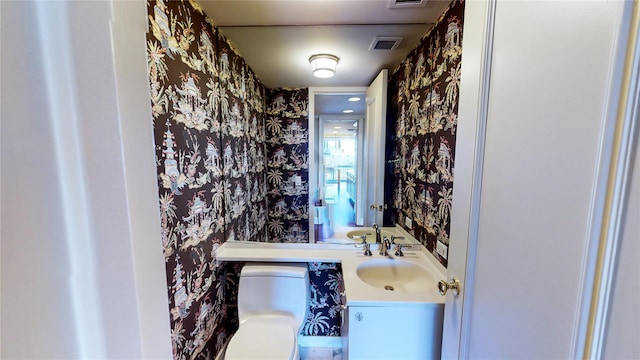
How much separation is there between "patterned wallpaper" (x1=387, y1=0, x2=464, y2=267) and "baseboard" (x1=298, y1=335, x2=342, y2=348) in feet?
3.24

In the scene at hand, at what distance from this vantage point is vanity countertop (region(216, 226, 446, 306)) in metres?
1.10

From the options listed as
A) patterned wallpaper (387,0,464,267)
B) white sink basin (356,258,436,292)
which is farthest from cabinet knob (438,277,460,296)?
white sink basin (356,258,436,292)

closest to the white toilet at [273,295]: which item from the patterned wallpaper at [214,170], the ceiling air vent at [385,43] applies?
the patterned wallpaper at [214,170]

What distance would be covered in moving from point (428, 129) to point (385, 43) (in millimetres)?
601

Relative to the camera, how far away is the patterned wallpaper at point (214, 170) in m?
1.01

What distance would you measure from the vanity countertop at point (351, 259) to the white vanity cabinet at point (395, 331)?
1.3 inches
